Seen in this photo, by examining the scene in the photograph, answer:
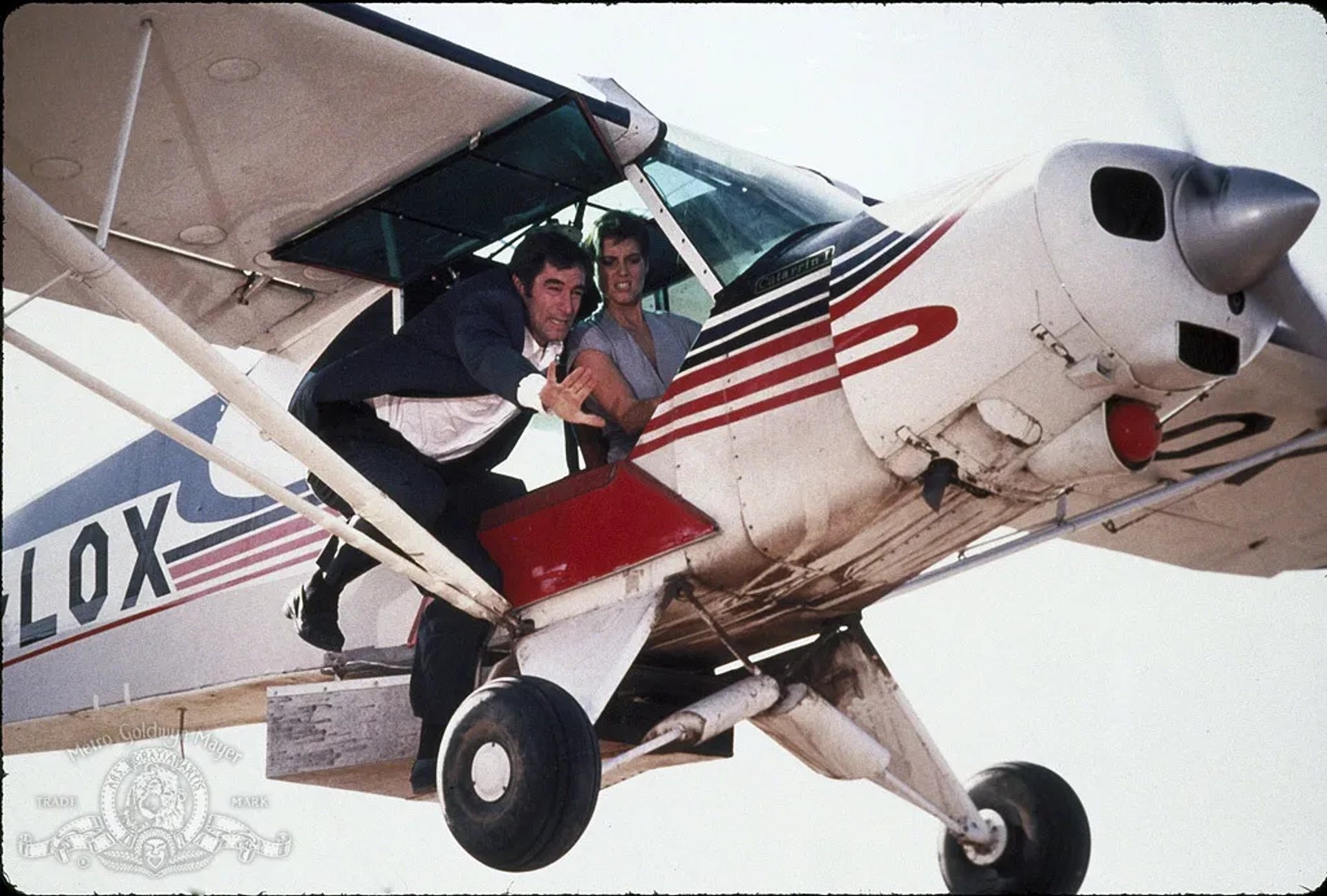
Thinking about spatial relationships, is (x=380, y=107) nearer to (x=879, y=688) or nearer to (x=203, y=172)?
(x=203, y=172)

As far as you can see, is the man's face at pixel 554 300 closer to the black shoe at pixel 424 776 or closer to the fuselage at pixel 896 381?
the fuselage at pixel 896 381

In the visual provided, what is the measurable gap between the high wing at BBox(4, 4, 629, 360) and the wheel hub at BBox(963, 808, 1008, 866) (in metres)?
2.81

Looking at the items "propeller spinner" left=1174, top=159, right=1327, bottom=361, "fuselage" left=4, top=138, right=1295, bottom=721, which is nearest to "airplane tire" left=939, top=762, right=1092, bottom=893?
"fuselage" left=4, top=138, right=1295, bottom=721

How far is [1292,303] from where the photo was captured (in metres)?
5.79

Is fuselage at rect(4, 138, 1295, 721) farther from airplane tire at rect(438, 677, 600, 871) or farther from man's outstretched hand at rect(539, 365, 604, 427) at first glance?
airplane tire at rect(438, 677, 600, 871)

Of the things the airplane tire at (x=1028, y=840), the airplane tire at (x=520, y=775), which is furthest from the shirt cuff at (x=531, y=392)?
the airplane tire at (x=1028, y=840)

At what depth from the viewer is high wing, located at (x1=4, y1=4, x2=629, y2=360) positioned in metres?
6.25

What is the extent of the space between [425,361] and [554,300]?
50cm

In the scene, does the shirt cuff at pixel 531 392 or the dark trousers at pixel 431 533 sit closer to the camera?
the shirt cuff at pixel 531 392

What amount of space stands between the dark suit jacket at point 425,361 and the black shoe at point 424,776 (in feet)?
3.97

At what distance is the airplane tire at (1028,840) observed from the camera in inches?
278

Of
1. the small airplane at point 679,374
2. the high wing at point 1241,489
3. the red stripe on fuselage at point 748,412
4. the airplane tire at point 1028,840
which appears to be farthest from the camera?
the high wing at point 1241,489

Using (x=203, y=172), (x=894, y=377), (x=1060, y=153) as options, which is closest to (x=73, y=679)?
(x=203, y=172)

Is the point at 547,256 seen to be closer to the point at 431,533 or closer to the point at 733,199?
the point at 733,199
